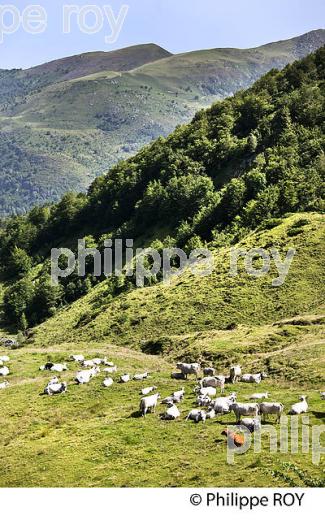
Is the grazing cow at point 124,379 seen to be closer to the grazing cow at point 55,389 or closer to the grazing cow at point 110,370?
the grazing cow at point 110,370

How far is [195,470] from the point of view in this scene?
91.9 feet

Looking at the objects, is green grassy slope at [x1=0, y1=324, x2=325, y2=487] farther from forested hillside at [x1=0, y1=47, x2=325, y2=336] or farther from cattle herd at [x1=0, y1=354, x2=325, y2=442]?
forested hillside at [x1=0, y1=47, x2=325, y2=336]

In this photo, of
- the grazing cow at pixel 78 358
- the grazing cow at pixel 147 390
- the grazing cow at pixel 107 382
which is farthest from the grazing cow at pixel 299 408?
the grazing cow at pixel 78 358

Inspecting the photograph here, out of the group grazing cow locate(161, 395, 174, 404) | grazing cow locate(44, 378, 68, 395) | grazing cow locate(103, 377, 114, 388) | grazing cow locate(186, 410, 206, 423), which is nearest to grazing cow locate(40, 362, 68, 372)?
grazing cow locate(44, 378, 68, 395)

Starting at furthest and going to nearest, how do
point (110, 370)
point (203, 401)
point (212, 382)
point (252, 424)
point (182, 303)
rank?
point (182, 303) → point (110, 370) → point (212, 382) → point (203, 401) → point (252, 424)

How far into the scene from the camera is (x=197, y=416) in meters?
35.2

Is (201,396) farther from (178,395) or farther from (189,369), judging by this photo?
(189,369)

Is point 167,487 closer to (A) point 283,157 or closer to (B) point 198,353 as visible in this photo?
(B) point 198,353

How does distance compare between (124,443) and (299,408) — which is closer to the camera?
(124,443)

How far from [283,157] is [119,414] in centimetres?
10241

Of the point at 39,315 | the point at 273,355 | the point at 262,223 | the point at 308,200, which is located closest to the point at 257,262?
the point at 262,223

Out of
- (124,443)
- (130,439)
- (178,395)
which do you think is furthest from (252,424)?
(178,395)

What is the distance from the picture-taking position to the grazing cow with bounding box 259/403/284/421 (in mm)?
33203

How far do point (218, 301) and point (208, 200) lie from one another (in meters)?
54.5
